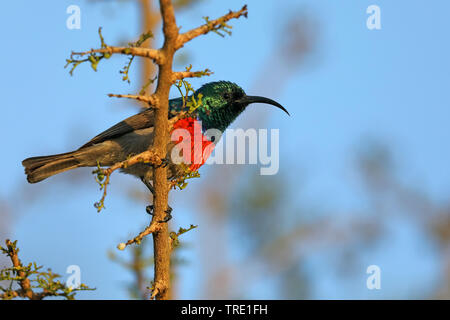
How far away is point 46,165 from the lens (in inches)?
264

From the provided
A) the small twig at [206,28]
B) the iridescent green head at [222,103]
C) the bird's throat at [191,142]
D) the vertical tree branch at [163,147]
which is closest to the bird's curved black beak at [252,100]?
the iridescent green head at [222,103]

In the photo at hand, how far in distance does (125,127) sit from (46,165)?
940mm

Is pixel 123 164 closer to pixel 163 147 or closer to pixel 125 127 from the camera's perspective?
pixel 163 147

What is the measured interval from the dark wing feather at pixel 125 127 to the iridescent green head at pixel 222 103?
61cm

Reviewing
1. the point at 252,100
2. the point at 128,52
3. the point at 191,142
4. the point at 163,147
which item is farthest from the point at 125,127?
the point at 128,52

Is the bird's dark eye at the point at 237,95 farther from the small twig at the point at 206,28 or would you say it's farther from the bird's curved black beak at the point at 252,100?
the small twig at the point at 206,28

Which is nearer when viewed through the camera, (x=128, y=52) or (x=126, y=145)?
(x=128, y=52)

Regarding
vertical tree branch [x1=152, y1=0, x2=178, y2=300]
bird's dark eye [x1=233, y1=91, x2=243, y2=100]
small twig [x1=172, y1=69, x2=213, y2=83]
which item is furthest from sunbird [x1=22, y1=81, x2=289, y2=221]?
small twig [x1=172, y1=69, x2=213, y2=83]

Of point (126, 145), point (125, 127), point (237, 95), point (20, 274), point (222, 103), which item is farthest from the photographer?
point (237, 95)
